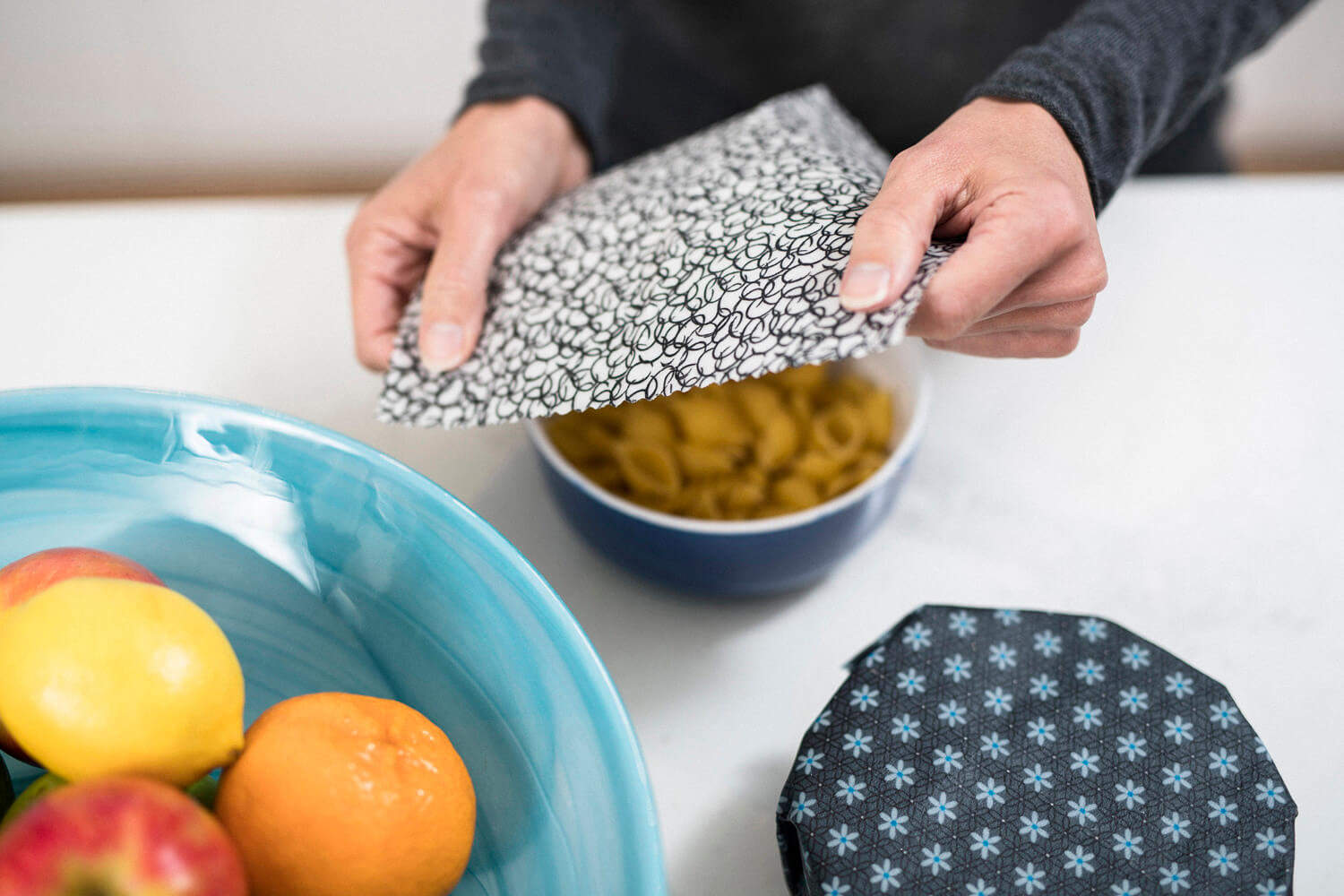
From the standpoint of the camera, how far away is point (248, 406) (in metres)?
0.31

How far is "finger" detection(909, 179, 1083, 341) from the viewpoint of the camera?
284mm

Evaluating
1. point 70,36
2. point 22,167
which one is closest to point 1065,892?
point 70,36

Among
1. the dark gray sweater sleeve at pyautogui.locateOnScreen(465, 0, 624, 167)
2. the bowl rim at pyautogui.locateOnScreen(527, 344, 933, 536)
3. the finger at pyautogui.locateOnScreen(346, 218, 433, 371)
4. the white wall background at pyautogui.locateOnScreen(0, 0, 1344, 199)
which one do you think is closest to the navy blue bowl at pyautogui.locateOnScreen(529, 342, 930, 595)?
the bowl rim at pyautogui.locateOnScreen(527, 344, 933, 536)

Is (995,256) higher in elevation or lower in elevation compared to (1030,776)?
higher

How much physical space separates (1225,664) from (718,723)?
8.8 inches

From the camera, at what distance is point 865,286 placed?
266mm

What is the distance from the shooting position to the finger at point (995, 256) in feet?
0.93

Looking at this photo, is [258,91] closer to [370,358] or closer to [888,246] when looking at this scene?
[370,358]

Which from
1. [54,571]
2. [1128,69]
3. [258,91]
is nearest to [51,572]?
[54,571]

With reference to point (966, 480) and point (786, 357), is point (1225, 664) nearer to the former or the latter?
point (966, 480)

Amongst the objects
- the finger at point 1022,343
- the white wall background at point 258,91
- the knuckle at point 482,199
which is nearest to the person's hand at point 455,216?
the knuckle at point 482,199

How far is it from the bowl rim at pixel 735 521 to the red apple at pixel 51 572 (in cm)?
16

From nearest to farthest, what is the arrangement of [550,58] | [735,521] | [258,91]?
[735,521] < [550,58] < [258,91]

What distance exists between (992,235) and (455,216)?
254 millimetres
